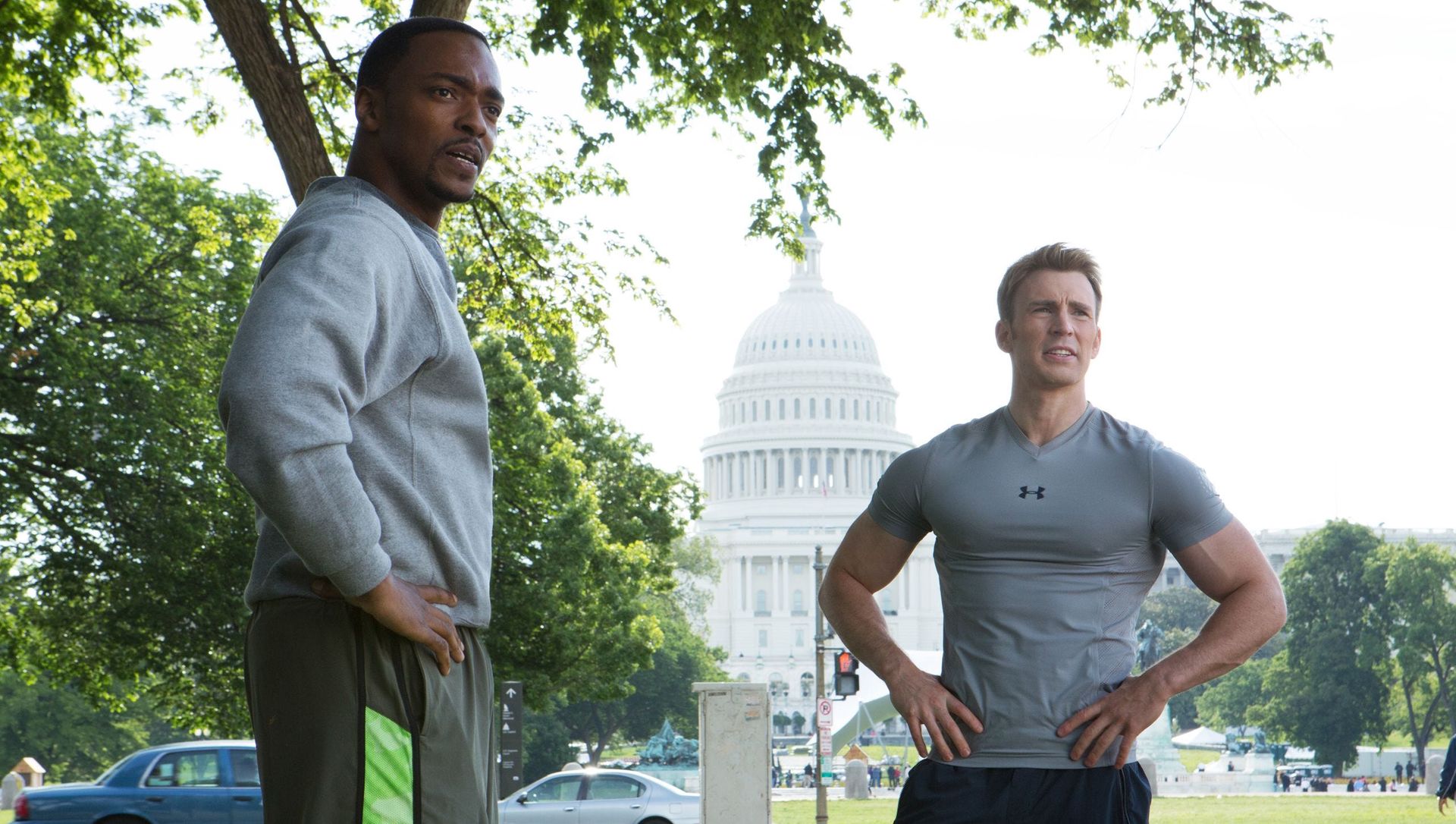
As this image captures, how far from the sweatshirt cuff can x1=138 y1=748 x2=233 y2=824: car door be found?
41.9ft

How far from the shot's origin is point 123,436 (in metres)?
20.8

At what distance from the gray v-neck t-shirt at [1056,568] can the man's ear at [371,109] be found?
1301 millimetres

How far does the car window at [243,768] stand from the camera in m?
14.2

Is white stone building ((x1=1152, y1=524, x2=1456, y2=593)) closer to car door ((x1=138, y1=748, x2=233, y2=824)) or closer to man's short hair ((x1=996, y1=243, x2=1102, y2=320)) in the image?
car door ((x1=138, y1=748, x2=233, y2=824))

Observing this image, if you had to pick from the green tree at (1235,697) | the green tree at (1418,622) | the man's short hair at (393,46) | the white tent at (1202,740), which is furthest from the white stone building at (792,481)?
the man's short hair at (393,46)

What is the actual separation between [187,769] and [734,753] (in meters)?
4.70

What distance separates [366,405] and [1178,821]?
970 inches

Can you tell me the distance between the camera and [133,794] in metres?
14.1

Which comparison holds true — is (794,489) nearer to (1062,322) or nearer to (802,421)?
(802,421)

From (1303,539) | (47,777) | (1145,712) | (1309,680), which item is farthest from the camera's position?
(1303,539)

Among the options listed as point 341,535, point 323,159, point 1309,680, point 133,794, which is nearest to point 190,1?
point 323,159

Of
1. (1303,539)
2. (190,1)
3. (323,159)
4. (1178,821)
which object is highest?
(1303,539)

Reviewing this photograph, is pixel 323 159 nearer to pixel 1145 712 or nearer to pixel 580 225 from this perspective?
pixel 1145 712

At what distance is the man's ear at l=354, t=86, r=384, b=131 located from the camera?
261 centimetres
